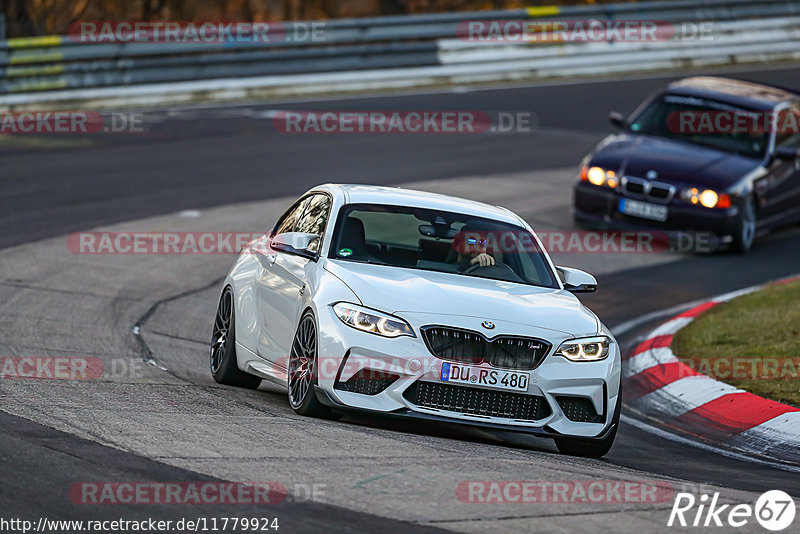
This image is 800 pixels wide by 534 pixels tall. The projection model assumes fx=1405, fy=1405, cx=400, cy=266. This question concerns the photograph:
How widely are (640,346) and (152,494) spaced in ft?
23.4

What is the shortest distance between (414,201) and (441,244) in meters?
0.45

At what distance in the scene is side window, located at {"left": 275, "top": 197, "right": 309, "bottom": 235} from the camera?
9.97 m

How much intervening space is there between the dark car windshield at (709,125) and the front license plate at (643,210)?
4.43 feet

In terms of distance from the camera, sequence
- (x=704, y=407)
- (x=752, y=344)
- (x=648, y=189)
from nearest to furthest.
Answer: (x=704, y=407) → (x=752, y=344) → (x=648, y=189)

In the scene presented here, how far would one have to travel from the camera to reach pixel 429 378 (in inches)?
307

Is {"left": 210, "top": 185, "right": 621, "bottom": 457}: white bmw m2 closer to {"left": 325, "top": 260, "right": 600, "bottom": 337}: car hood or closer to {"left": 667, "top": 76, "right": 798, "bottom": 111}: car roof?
{"left": 325, "top": 260, "right": 600, "bottom": 337}: car hood

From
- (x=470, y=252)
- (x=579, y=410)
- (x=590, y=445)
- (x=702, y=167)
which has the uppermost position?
(x=470, y=252)

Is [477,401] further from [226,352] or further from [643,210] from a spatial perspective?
[643,210]

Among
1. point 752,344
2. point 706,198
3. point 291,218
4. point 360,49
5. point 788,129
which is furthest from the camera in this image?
point 360,49

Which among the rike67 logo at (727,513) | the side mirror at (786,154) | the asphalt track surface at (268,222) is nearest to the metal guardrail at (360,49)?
the asphalt track surface at (268,222)

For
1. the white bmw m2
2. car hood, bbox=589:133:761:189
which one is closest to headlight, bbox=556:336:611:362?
the white bmw m2

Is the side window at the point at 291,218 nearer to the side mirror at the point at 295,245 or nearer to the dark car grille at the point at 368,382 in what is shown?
the side mirror at the point at 295,245

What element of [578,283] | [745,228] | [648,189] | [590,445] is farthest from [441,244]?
[745,228]

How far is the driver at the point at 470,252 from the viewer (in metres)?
9.07
